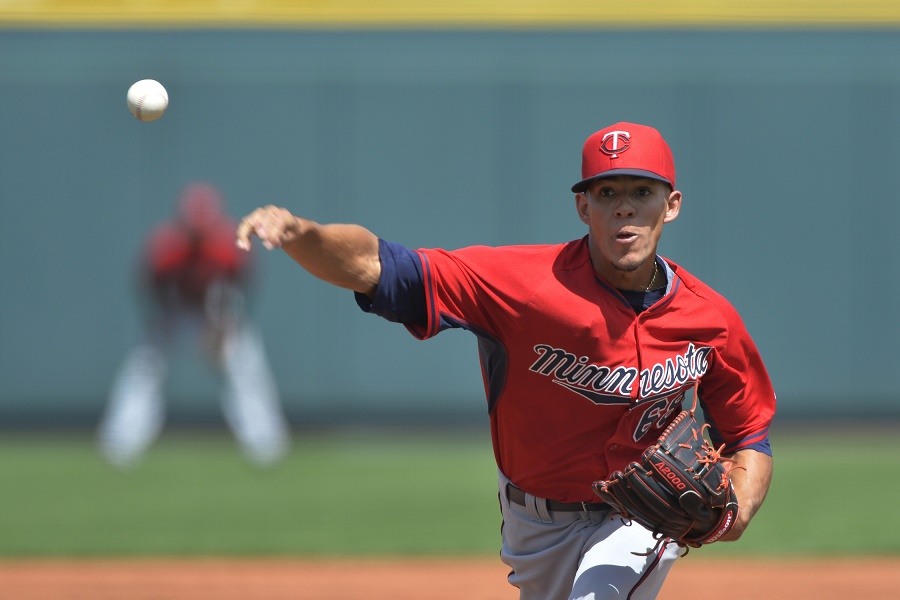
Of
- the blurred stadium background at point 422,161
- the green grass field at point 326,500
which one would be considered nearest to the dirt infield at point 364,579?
the green grass field at point 326,500

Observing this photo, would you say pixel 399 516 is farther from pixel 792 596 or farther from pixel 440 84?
pixel 440 84

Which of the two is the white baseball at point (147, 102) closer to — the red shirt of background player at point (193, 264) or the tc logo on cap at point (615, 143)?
the tc logo on cap at point (615, 143)

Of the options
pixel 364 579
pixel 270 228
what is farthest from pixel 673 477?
pixel 364 579

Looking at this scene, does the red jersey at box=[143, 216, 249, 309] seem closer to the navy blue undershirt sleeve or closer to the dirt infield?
the dirt infield

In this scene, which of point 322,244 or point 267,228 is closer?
point 267,228

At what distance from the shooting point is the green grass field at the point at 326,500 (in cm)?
727

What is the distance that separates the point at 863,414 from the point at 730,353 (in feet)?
29.3

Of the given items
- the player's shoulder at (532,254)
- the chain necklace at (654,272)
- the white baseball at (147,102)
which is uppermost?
the white baseball at (147,102)

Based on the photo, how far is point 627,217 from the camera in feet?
11.1

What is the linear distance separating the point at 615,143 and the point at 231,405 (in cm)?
790

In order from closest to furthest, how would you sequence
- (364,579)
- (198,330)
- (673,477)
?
(673,477) → (364,579) → (198,330)

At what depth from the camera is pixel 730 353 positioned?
352 centimetres

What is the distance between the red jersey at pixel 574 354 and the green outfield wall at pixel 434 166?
26.6 ft

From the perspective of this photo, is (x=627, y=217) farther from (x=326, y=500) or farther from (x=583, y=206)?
(x=326, y=500)
